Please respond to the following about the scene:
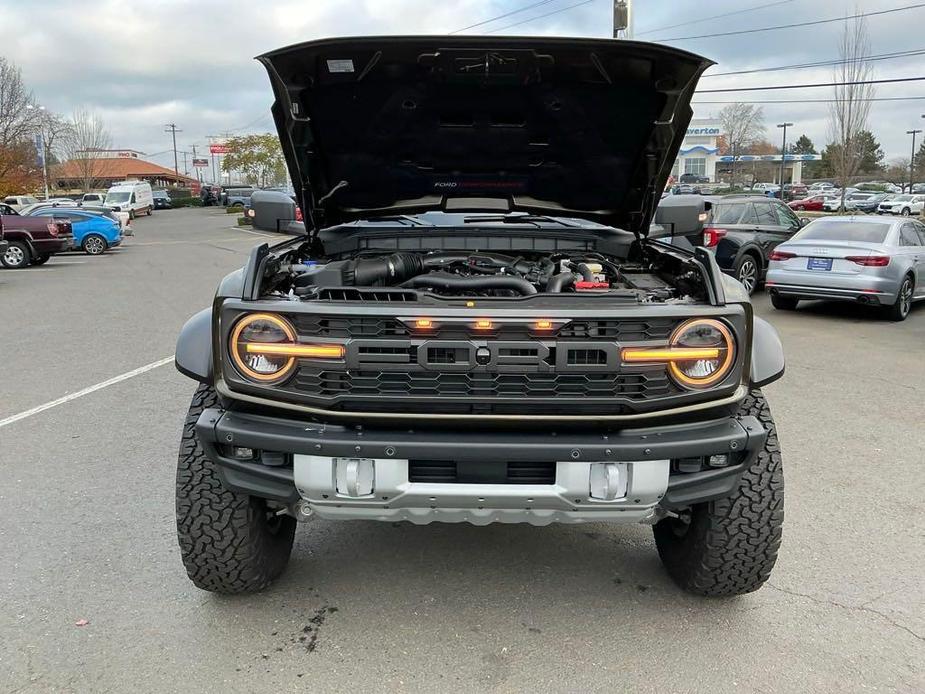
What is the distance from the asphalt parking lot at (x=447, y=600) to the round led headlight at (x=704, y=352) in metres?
1.00

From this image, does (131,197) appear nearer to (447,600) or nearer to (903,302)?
(903,302)

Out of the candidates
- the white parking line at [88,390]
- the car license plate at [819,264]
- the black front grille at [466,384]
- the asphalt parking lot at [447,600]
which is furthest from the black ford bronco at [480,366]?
the car license plate at [819,264]

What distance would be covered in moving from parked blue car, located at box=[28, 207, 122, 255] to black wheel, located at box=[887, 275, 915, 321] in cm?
2056

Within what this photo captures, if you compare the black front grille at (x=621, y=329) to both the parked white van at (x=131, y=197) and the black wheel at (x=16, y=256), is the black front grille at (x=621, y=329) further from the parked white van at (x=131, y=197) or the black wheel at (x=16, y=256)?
the parked white van at (x=131, y=197)

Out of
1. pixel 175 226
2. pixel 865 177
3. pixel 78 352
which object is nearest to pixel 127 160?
pixel 175 226

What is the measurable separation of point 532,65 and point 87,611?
2.89 metres

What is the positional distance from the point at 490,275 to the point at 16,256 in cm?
1846

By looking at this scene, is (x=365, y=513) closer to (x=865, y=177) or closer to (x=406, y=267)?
(x=406, y=267)

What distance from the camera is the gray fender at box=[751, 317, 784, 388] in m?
2.73

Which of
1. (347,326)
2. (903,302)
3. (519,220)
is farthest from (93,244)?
(347,326)

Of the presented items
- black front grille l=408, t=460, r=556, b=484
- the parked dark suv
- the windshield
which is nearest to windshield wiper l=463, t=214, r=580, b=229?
black front grille l=408, t=460, r=556, b=484

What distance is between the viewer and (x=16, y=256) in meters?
18.3

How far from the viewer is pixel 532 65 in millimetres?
3324

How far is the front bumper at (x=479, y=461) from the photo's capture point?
2.45 metres
